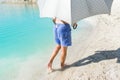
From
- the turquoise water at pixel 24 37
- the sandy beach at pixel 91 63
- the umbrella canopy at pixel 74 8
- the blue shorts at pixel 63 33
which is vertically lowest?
the turquoise water at pixel 24 37

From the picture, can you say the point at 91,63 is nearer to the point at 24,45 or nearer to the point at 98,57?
the point at 98,57

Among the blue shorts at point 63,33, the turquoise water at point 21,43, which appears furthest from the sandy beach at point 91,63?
the blue shorts at point 63,33

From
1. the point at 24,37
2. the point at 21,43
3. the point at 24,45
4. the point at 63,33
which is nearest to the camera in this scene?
the point at 63,33

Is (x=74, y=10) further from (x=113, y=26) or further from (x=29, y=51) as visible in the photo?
(x=113, y=26)

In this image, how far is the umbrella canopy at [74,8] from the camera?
5227 millimetres

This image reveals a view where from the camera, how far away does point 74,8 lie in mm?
5250

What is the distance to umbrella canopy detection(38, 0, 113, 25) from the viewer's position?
17.1 feet

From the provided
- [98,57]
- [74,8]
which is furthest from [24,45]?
[74,8]

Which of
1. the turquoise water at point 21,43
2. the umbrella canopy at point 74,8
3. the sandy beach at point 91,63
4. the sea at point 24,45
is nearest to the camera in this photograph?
the umbrella canopy at point 74,8

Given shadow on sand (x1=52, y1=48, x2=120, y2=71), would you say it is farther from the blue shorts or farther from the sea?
the sea

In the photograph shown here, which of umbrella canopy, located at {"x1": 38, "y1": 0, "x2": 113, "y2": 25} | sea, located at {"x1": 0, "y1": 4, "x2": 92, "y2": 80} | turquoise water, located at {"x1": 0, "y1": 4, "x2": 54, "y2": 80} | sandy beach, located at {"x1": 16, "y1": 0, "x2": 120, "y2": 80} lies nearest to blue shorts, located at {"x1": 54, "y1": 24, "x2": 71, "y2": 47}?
umbrella canopy, located at {"x1": 38, "y1": 0, "x2": 113, "y2": 25}

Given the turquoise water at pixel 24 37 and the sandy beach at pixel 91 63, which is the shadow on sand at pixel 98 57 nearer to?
the sandy beach at pixel 91 63

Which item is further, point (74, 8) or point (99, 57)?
point (99, 57)

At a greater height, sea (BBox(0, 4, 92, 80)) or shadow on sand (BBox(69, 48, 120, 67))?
shadow on sand (BBox(69, 48, 120, 67))
